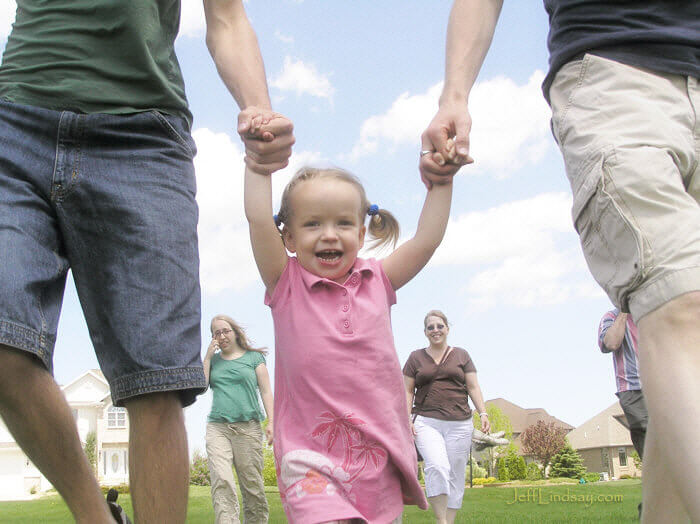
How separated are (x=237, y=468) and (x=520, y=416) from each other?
69380 mm

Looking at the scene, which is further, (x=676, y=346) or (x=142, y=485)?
(x=142, y=485)

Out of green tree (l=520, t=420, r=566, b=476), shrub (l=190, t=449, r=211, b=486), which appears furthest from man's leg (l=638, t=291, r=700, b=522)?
green tree (l=520, t=420, r=566, b=476)

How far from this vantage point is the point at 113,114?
2.72 meters

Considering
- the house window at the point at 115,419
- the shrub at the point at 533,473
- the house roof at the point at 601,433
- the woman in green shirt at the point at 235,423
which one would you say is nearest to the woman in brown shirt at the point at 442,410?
the woman in green shirt at the point at 235,423

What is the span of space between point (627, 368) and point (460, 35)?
5.57 m

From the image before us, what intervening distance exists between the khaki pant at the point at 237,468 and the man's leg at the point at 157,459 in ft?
21.5

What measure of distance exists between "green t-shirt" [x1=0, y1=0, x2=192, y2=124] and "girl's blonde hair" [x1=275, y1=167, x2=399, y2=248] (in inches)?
23.2

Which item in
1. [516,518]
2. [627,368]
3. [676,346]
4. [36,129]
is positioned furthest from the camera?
[516,518]

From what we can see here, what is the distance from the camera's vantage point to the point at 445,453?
8.47 m

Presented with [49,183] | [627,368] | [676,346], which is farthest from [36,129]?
[627,368]

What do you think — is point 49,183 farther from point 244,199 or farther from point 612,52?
point 612,52

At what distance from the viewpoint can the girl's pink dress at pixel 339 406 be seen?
8.93 feet

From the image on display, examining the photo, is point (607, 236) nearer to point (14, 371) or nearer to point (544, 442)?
point (14, 371)

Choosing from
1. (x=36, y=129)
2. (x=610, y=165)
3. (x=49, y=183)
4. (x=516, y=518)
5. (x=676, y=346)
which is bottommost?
(x=516, y=518)
